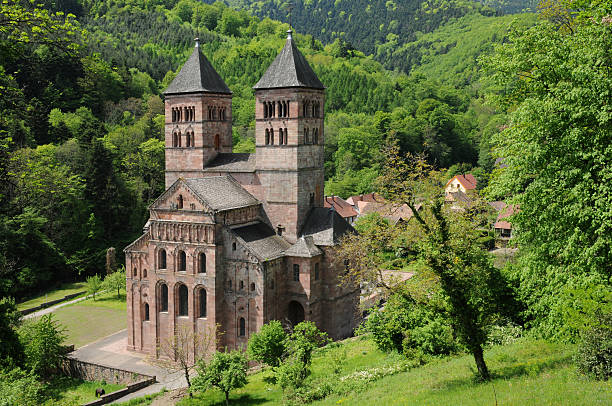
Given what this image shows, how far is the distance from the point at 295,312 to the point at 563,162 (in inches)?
997

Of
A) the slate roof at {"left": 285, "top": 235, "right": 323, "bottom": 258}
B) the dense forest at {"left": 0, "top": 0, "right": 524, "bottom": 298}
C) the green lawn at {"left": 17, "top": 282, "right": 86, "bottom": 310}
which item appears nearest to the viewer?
the dense forest at {"left": 0, "top": 0, "right": 524, "bottom": 298}

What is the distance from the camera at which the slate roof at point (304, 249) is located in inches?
1532

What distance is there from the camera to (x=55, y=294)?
57750mm

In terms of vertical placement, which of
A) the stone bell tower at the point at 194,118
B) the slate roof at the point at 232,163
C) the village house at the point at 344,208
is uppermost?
the stone bell tower at the point at 194,118

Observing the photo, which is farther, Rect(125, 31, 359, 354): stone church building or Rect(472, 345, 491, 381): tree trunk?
Rect(125, 31, 359, 354): stone church building

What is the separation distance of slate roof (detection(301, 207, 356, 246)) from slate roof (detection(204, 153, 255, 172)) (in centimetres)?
578

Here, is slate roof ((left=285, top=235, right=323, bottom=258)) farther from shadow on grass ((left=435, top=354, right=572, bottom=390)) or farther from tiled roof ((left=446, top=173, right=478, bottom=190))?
tiled roof ((left=446, top=173, right=478, bottom=190))

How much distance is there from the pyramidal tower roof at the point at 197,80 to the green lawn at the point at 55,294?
25.8 metres

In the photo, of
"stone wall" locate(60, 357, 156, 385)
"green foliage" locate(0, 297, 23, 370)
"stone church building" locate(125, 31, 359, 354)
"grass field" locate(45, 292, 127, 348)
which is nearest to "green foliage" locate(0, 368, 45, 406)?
"green foliage" locate(0, 297, 23, 370)

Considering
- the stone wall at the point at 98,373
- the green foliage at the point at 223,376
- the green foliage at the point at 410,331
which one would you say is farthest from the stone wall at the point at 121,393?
the green foliage at the point at 410,331

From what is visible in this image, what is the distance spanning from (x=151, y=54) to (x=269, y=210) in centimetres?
9146

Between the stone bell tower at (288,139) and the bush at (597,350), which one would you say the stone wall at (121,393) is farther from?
the bush at (597,350)

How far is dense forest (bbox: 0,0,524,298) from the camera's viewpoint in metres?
28.9

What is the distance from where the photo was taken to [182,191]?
126 feet
